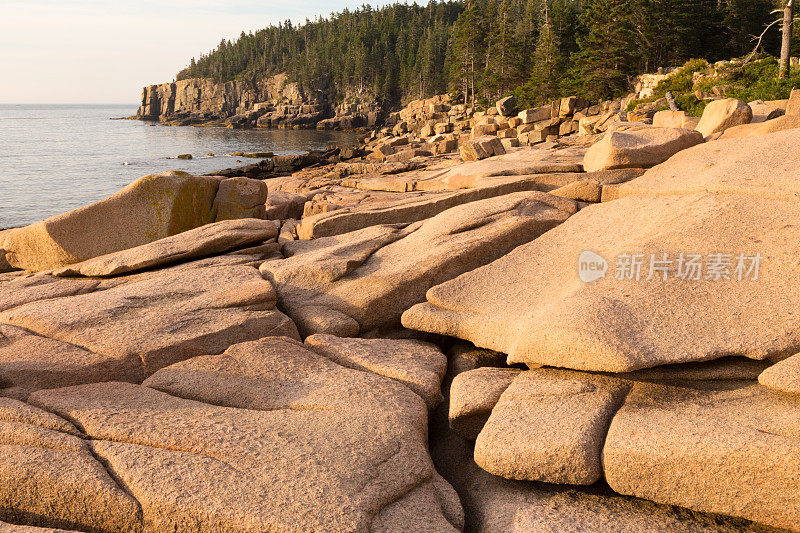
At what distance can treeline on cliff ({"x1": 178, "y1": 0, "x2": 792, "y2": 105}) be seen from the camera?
54.4 m

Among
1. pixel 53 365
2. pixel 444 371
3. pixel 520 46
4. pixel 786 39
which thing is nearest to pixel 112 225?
pixel 53 365

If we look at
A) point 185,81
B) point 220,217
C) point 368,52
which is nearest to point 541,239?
point 220,217

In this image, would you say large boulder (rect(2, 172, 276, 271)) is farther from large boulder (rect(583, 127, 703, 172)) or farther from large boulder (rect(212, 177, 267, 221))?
large boulder (rect(583, 127, 703, 172))

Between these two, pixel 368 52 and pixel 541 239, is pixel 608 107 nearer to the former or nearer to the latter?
pixel 541 239

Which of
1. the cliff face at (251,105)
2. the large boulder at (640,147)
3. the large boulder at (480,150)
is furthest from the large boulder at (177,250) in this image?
the cliff face at (251,105)

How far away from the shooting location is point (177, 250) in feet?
36.5

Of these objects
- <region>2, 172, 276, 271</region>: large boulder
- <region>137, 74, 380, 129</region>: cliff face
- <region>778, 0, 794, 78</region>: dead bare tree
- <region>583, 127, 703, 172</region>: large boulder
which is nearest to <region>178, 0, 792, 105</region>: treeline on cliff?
<region>137, 74, 380, 129</region>: cliff face

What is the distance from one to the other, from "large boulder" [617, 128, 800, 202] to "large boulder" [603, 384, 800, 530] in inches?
180

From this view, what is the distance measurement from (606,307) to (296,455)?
383 centimetres

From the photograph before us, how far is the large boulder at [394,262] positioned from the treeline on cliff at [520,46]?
4948 centimetres

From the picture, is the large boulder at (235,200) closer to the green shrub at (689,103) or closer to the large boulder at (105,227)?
the large boulder at (105,227)

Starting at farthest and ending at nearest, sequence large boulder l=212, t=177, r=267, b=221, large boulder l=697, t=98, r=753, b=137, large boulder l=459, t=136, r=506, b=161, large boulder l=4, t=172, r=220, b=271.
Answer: large boulder l=459, t=136, r=506, b=161
large boulder l=212, t=177, r=267, b=221
large boulder l=697, t=98, r=753, b=137
large boulder l=4, t=172, r=220, b=271

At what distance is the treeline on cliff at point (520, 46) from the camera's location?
2142 inches

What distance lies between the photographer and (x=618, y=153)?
12516mm
